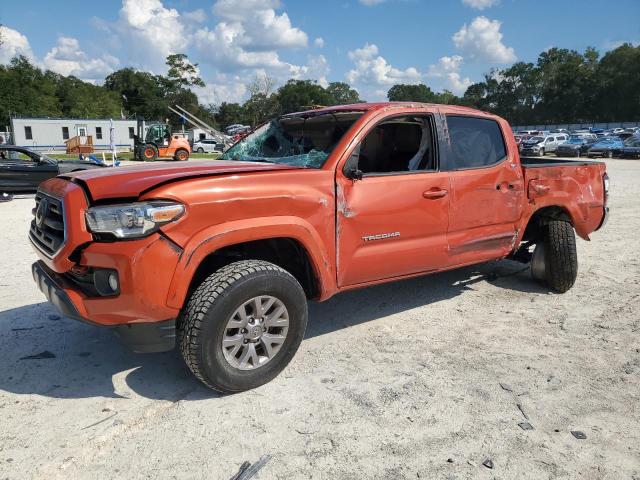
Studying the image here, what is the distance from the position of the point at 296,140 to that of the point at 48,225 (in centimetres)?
197

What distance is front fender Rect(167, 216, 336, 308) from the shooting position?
9.07 feet

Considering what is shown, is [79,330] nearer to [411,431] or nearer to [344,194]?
[344,194]

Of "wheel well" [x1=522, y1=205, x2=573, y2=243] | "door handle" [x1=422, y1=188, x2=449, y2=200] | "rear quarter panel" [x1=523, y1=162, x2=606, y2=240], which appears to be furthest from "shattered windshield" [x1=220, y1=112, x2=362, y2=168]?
"wheel well" [x1=522, y1=205, x2=573, y2=243]

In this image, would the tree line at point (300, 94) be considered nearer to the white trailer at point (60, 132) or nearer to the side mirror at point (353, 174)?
the white trailer at point (60, 132)

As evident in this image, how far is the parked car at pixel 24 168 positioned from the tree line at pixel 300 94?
5094 centimetres

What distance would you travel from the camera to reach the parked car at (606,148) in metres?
32.3

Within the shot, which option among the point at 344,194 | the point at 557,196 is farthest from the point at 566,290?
the point at 344,194

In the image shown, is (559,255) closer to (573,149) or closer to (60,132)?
(573,149)

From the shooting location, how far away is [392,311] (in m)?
4.64

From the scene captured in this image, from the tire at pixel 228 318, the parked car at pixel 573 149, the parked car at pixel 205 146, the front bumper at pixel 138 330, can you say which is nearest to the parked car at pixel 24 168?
the front bumper at pixel 138 330

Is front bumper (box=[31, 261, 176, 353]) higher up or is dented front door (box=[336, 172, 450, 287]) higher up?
dented front door (box=[336, 172, 450, 287])

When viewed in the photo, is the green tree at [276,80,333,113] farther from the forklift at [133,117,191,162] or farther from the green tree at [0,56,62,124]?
the forklift at [133,117,191,162]

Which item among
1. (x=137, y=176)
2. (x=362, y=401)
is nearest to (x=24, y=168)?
(x=137, y=176)

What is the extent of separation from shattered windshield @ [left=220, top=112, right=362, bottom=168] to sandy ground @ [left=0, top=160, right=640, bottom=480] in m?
1.46
